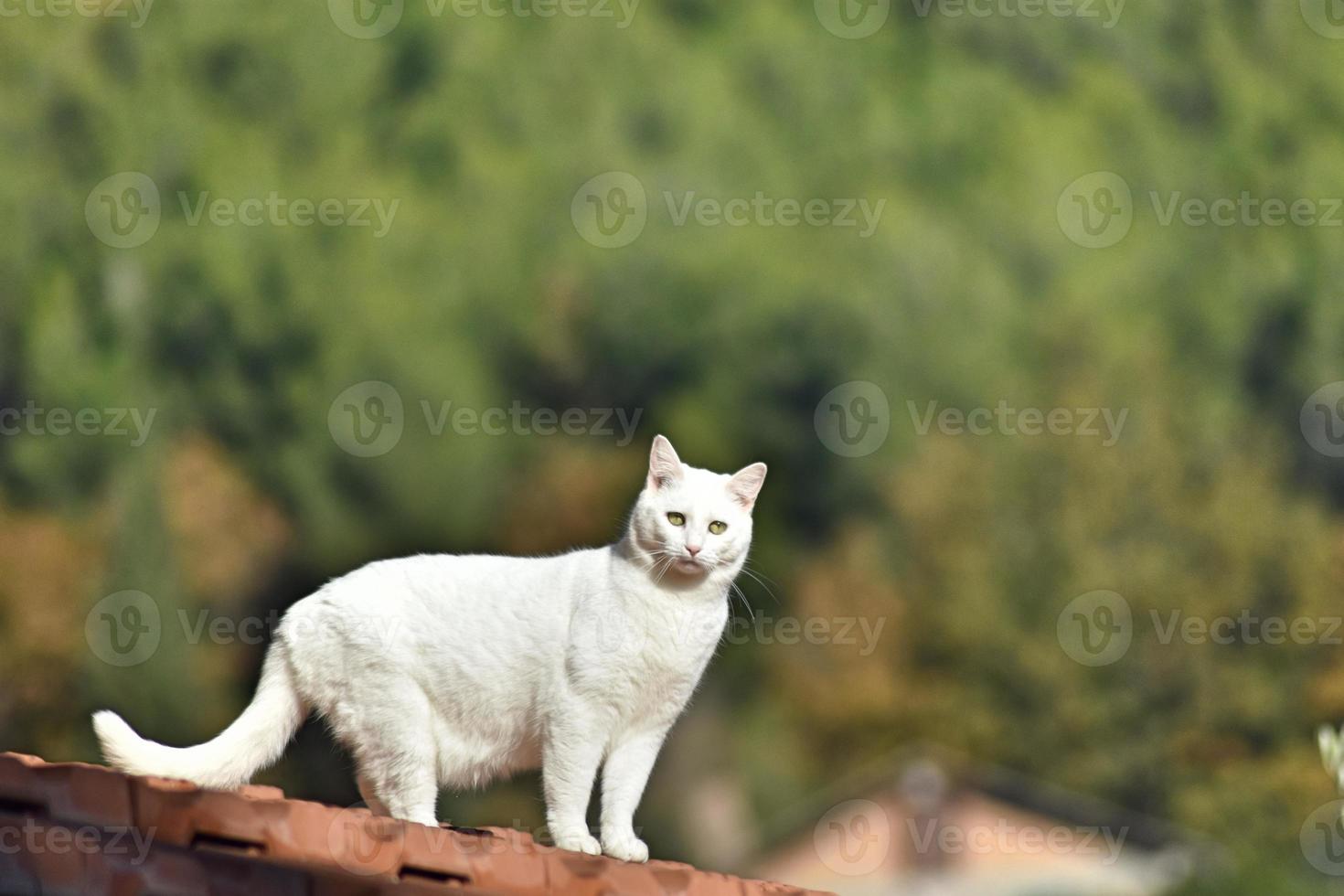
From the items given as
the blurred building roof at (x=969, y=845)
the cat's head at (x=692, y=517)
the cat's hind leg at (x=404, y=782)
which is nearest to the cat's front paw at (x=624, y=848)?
the cat's hind leg at (x=404, y=782)

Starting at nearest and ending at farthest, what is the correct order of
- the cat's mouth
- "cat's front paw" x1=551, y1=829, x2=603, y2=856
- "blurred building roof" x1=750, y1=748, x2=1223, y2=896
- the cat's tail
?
1. the cat's tail
2. "cat's front paw" x1=551, y1=829, x2=603, y2=856
3. the cat's mouth
4. "blurred building roof" x1=750, y1=748, x2=1223, y2=896

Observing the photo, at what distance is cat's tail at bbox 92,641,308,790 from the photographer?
4012mm

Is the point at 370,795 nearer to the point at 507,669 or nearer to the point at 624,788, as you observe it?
the point at 507,669

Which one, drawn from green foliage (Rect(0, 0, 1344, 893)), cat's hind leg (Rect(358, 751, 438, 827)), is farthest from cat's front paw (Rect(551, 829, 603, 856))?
green foliage (Rect(0, 0, 1344, 893))

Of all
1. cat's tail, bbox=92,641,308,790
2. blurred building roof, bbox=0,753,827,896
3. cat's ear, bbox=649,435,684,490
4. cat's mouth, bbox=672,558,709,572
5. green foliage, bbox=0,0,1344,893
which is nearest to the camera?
blurred building roof, bbox=0,753,827,896

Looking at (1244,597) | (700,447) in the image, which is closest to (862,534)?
(700,447)

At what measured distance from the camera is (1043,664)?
24172 millimetres

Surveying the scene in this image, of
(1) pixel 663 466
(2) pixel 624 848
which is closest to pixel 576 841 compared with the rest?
(2) pixel 624 848

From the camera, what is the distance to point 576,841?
14.3 ft

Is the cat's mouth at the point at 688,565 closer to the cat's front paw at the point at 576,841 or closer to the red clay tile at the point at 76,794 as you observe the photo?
the cat's front paw at the point at 576,841

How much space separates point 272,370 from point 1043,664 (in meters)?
11.8

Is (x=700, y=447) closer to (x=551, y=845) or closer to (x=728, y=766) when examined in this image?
(x=728, y=766)

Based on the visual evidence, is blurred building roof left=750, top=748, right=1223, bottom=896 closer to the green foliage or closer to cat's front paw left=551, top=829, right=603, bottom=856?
the green foliage

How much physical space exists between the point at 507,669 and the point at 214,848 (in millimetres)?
898
